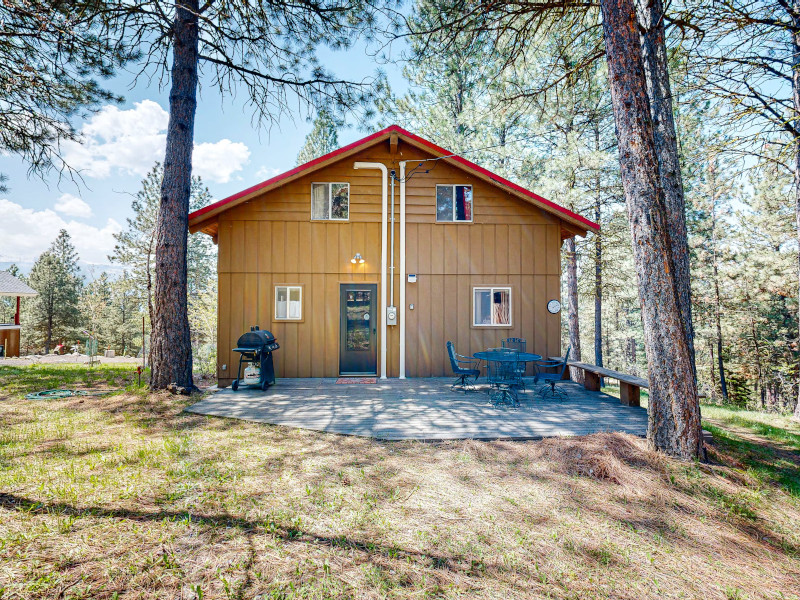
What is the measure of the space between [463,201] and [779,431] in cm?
650

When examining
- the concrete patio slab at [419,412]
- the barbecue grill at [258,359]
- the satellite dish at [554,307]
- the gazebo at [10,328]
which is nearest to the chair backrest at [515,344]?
the satellite dish at [554,307]

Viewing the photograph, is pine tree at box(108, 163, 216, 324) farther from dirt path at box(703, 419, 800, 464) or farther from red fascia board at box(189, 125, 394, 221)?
dirt path at box(703, 419, 800, 464)

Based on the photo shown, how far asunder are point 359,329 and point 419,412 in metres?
3.16

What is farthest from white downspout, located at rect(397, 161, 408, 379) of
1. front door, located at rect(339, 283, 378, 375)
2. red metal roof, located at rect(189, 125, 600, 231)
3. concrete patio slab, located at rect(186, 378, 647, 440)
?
concrete patio slab, located at rect(186, 378, 647, 440)

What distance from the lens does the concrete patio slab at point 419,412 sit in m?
4.46

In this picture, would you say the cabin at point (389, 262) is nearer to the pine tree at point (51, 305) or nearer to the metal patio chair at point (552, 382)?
the metal patio chair at point (552, 382)

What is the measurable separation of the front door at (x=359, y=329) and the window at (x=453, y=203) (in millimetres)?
2198

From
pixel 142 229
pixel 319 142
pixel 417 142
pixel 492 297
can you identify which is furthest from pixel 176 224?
pixel 142 229

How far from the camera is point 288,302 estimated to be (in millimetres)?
7871

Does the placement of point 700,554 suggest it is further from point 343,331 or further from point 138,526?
point 343,331

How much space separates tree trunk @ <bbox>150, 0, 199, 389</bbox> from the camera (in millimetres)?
6090

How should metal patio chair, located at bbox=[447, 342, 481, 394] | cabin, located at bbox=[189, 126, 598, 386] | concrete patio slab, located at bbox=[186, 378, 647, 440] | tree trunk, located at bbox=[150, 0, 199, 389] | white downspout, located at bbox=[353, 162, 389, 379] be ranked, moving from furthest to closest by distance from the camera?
1. white downspout, located at bbox=[353, 162, 389, 379]
2. cabin, located at bbox=[189, 126, 598, 386]
3. metal patio chair, located at bbox=[447, 342, 481, 394]
4. tree trunk, located at bbox=[150, 0, 199, 389]
5. concrete patio slab, located at bbox=[186, 378, 647, 440]

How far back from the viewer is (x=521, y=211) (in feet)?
26.8

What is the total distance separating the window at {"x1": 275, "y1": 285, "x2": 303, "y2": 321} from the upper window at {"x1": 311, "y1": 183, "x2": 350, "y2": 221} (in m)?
1.63
